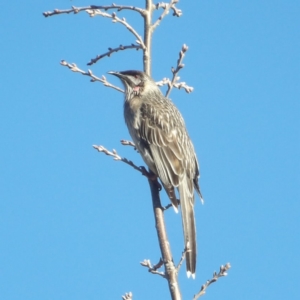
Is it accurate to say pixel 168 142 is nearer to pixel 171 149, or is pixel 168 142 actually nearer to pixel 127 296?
pixel 171 149

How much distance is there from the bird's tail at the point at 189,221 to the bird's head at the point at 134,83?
4.21 ft

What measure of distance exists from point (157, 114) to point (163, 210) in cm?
192

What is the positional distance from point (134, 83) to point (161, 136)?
78 centimetres

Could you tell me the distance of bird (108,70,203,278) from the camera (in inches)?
256

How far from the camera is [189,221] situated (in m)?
5.93

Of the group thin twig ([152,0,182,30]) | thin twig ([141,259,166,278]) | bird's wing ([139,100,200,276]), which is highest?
thin twig ([152,0,182,30])

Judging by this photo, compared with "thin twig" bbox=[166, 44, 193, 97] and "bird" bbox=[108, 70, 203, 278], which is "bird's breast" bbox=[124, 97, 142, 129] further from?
"thin twig" bbox=[166, 44, 193, 97]

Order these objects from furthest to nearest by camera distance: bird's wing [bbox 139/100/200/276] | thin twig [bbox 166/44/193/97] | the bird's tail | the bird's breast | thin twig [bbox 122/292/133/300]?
1. the bird's breast
2. bird's wing [bbox 139/100/200/276]
3. thin twig [bbox 166/44/193/97]
4. the bird's tail
5. thin twig [bbox 122/292/133/300]

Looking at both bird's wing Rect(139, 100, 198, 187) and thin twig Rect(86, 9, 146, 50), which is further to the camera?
bird's wing Rect(139, 100, 198, 187)

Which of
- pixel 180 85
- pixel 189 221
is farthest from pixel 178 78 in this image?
pixel 189 221

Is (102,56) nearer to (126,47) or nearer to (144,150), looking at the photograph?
(126,47)

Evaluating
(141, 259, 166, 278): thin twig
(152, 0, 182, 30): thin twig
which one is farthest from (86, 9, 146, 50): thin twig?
(141, 259, 166, 278): thin twig

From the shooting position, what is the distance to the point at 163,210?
214 inches

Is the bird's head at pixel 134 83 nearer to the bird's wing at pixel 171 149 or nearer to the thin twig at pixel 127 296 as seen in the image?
the bird's wing at pixel 171 149
